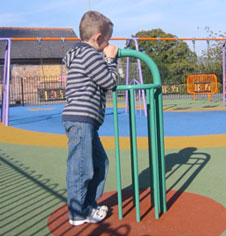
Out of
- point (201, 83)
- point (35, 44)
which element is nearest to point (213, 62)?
point (201, 83)

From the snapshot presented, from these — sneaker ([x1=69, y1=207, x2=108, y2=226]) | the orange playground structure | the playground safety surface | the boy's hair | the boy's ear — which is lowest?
the playground safety surface

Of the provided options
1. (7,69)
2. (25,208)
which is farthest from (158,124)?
(7,69)

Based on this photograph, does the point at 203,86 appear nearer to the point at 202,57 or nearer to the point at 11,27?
the point at 202,57

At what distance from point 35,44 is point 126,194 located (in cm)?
3439

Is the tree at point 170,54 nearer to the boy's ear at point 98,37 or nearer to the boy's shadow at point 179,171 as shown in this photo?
the boy's shadow at point 179,171

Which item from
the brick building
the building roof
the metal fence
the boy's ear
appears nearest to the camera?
the boy's ear

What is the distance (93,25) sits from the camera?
97.3 inches

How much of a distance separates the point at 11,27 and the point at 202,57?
823 inches

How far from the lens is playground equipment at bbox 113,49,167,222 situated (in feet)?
8.47

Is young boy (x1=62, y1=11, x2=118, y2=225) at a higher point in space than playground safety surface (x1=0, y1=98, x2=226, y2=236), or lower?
higher

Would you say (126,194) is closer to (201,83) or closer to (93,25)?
(93,25)

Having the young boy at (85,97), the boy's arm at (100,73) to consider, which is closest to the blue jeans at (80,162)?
the young boy at (85,97)

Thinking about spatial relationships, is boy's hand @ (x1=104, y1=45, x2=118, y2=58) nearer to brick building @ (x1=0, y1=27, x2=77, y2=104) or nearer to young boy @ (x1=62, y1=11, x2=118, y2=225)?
young boy @ (x1=62, y1=11, x2=118, y2=225)

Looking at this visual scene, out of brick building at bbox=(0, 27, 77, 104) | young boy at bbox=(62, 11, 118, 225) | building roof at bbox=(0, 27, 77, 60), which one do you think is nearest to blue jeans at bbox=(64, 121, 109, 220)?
young boy at bbox=(62, 11, 118, 225)
